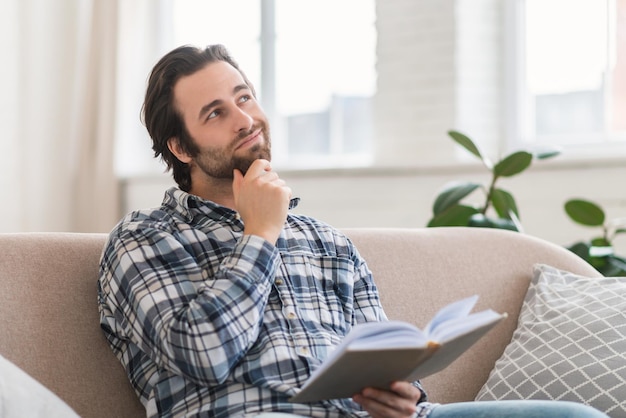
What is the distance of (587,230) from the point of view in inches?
136

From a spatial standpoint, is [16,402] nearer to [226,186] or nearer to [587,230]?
[226,186]

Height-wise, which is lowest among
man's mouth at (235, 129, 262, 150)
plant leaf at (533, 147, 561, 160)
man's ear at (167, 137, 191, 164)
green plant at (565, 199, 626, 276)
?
green plant at (565, 199, 626, 276)

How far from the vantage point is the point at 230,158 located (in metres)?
1.79

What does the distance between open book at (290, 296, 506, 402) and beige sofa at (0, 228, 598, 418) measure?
468mm

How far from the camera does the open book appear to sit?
47.2 inches

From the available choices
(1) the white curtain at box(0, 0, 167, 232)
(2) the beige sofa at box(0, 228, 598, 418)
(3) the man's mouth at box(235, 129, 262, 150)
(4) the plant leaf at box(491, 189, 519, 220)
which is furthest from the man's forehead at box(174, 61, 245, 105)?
(1) the white curtain at box(0, 0, 167, 232)

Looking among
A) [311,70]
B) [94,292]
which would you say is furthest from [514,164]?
[311,70]

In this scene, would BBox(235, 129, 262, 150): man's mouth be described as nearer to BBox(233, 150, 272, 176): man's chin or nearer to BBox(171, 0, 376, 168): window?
BBox(233, 150, 272, 176): man's chin

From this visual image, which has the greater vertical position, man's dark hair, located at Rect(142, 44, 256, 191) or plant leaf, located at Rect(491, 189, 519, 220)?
man's dark hair, located at Rect(142, 44, 256, 191)

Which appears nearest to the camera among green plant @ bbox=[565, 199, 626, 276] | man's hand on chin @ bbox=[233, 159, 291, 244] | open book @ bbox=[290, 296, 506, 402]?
open book @ bbox=[290, 296, 506, 402]

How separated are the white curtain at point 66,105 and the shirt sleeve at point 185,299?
147 inches

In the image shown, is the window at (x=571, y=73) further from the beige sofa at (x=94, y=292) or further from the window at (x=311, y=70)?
the beige sofa at (x=94, y=292)

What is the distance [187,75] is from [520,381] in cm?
92

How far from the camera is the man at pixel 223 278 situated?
1446mm
